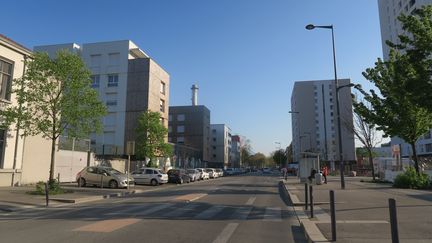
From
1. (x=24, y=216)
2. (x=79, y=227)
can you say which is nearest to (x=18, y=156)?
(x=24, y=216)

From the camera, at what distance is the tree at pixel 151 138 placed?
48812 millimetres

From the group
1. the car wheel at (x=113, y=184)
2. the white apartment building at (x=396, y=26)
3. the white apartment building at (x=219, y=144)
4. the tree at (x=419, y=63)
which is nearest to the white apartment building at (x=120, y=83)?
the car wheel at (x=113, y=184)

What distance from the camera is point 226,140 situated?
148m

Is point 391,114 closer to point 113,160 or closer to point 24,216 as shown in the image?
point 24,216

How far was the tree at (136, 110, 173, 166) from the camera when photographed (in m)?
48.8

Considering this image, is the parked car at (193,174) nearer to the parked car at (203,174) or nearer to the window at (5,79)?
the parked car at (203,174)

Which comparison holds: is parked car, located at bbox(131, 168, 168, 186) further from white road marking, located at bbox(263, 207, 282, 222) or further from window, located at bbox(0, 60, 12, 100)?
white road marking, located at bbox(263, 207, 282, 222)

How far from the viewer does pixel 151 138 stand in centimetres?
4941

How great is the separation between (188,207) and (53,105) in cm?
1178

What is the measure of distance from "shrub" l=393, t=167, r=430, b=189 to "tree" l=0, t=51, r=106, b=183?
19276 mm

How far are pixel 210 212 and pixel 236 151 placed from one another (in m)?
163

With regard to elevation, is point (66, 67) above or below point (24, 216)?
above

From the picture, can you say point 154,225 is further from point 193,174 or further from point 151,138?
point 193,174

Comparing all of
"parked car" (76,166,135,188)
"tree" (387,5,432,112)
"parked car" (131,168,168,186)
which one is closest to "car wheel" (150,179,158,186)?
"parked car" (131,168,168,186)
